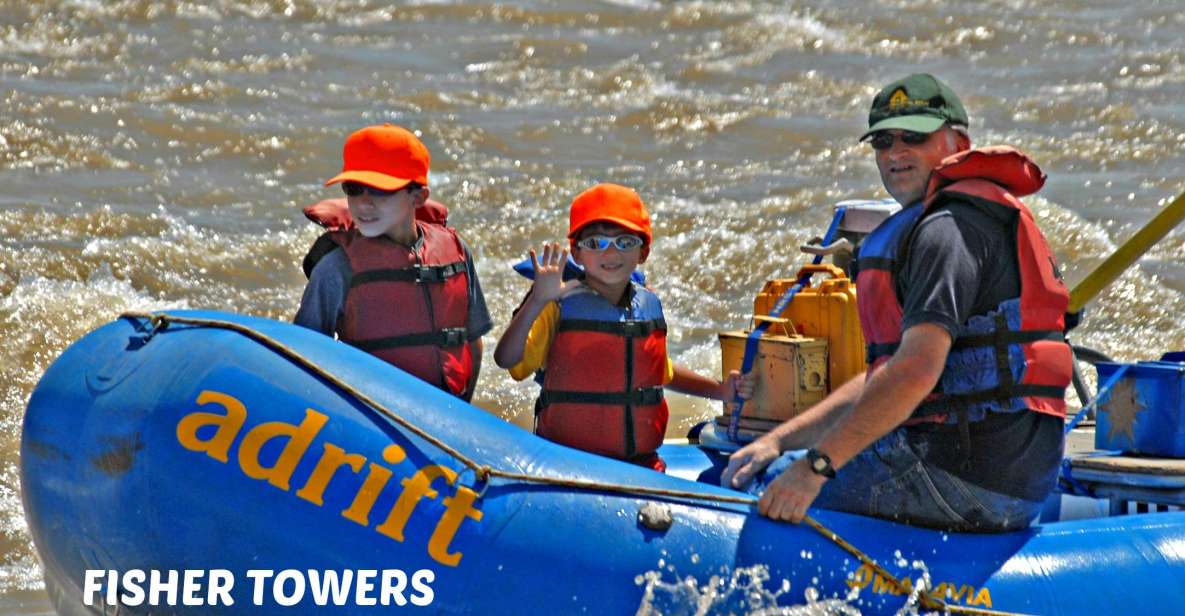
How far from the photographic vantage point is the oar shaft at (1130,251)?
4605 mm

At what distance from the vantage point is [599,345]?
3975mm

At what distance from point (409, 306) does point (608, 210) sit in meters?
0.54

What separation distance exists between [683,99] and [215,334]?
8.67 meters

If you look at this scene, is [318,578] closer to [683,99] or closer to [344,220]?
[344,220]

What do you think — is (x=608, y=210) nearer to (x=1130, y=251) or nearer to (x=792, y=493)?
(x=792, y=493)

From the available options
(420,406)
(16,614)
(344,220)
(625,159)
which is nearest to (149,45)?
(625,159)

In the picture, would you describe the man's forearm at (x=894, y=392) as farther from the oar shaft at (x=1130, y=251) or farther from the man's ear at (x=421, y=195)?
the oar shaft at (x=1130, y=251)

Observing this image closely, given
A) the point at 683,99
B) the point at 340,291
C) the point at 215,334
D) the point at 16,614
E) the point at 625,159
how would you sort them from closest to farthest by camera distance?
1. the point at 215,334
2. the point at 340,291
3. the point at 16,614
4. the point at 625,159
5. the point at 683,99

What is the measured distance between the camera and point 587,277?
4047mm

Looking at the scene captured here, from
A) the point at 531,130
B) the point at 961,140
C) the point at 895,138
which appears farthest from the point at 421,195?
the point at 531,130

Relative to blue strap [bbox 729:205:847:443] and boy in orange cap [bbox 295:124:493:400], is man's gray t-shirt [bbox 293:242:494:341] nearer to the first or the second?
boy in orange cap [bbox 295:124:493:400]

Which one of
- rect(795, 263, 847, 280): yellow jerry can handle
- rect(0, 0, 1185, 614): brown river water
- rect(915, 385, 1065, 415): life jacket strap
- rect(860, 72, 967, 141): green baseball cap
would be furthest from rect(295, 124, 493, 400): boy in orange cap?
rect(0, 0, 1185, 614): brown river water

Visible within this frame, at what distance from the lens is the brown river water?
873cm

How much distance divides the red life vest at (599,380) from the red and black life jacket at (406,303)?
0.84 feet
